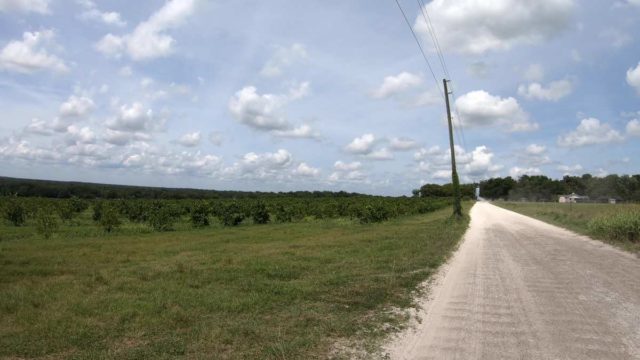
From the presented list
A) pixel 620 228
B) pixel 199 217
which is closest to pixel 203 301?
pixel 620 228

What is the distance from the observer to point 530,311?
6.94m

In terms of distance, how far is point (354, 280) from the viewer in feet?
30.7

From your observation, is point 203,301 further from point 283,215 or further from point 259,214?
point 283,215

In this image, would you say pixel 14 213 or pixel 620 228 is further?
pixel 14 213

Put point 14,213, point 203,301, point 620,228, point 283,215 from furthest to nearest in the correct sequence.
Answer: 1. point 283,215
2. point 14,213
3. point 620,228
4. point 203,301

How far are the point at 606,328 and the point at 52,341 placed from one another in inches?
264

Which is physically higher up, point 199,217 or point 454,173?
point 454,173

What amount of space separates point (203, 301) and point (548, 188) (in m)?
160

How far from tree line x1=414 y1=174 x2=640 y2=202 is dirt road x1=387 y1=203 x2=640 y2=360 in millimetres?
88231

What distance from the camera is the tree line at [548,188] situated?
103m

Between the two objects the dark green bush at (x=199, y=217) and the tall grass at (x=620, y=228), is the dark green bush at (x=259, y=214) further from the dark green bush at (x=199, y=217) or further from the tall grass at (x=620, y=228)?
the tall grass at (x=620, y=228)

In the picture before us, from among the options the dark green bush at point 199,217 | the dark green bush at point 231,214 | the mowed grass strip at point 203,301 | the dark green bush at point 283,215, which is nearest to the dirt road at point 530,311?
the mowed grass strip at point 203,301

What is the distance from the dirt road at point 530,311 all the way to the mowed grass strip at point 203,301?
2.15ft

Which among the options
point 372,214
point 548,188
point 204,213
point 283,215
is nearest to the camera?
point 372,214
